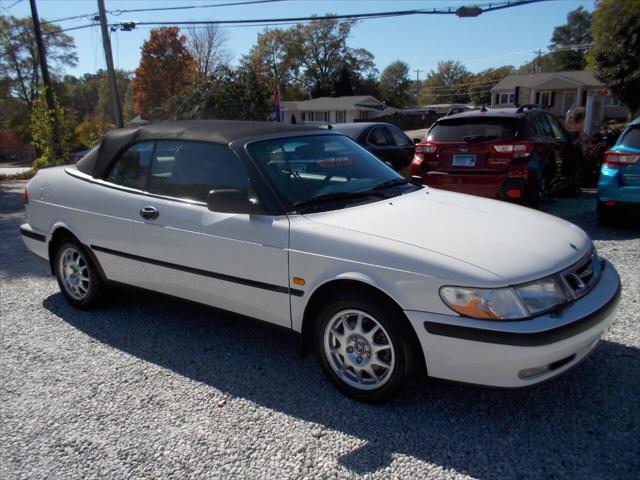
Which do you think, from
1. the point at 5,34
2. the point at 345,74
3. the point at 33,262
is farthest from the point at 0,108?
the point at 33,262

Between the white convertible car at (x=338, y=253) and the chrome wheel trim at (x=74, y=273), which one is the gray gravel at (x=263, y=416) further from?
the chrome wheel trim at (x=74, y=273)

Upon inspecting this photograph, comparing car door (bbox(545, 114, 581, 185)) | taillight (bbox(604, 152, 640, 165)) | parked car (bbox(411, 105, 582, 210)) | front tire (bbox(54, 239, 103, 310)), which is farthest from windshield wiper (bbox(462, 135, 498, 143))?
front tire (bbox(54, 239, 103, 310))

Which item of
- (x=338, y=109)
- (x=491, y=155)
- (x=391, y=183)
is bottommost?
(x=338, y=109)

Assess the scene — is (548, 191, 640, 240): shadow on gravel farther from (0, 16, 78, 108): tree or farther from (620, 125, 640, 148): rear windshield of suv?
(0, 16, 78, 108): tree

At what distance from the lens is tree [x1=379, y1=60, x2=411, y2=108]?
74375mm

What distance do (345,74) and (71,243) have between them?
221ft

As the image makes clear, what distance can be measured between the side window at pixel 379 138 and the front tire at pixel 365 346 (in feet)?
23.9

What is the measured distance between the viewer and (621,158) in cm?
655

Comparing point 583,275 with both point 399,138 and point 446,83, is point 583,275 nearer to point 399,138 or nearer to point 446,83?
point 399,138

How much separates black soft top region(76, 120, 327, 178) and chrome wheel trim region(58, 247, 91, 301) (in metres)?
0.75

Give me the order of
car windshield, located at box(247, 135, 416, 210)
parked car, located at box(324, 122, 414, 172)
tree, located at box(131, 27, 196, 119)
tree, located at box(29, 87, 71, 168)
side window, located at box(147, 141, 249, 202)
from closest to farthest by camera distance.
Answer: car windshield, located at box(247, 135, 416, 210), side window, located at box(147, 141, 249, 202), parked car, located at box(324, 122, 414, 172), tree, located at box(29, 87, 71, 168), tree, located at box(131, 27, 196, 119)

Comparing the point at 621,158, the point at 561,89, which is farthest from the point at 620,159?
the point at 561,89

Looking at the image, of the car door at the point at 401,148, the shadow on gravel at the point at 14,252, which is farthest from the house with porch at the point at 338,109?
the shadow on gravel at the point at 14,252

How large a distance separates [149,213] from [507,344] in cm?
263
